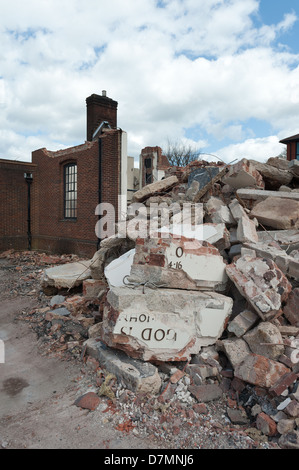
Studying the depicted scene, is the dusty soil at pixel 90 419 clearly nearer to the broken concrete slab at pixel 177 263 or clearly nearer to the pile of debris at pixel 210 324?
the pile of debris at pixel 210 324

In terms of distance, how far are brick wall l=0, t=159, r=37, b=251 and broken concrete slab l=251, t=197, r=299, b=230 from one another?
40.0 feet

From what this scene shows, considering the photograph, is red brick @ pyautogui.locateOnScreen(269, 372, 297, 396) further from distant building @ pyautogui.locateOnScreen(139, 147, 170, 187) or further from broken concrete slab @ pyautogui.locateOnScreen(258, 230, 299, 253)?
distant building @ pyautogui.locateOnScreen(139, 147, 170, 187)

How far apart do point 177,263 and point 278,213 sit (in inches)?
96.2

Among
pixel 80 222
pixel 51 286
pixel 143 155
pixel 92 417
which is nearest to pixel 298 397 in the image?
pixel 92 417

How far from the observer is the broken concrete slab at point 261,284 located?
3506 mm

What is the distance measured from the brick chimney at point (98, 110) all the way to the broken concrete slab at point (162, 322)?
11.6 m

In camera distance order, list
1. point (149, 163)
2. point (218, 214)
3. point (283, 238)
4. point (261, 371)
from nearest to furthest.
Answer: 1. point (261, 371)
2. point (283, 238)
3. point (218, 214)
4. point (149, 163)

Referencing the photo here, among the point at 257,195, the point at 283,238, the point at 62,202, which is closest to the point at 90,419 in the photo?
the point at 283,238

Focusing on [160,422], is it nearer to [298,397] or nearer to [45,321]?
[298,397]

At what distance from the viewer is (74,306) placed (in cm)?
579

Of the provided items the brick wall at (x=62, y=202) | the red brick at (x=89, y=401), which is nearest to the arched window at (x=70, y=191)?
the brick wall at (x=62, y=202)

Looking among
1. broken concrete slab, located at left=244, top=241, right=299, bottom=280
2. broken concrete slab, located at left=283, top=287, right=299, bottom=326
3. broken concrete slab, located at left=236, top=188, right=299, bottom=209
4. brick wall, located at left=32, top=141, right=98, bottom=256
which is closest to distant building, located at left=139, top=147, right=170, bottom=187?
brick wall, located at left=32, top=141, right=98, bottom=256

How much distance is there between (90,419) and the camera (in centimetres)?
301

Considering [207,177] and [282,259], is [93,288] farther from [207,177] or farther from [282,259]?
[282,259]
